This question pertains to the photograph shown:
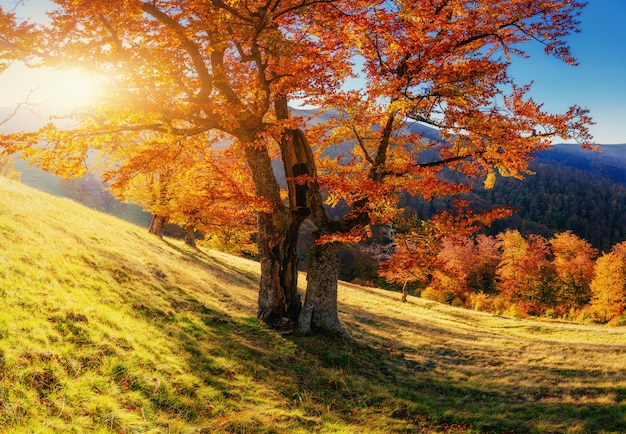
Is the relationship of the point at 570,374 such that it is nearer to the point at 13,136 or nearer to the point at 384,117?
the point at 384,117

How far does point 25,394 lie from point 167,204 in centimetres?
2599

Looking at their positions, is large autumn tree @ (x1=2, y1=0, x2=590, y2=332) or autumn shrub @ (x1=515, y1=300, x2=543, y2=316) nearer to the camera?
large autumn tree @ (x1=2, y1=0, x2=590, y2=332)

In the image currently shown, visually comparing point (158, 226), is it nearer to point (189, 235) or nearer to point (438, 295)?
point (189, 235)

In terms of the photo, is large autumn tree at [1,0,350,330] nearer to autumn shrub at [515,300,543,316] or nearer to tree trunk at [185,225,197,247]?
tree trunk at [185,225,197,247]

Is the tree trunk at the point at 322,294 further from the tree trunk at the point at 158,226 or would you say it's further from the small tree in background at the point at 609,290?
the small tree in background at the point at 609,290

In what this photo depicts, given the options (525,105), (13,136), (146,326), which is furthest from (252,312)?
(525,105)

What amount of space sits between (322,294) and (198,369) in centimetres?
605

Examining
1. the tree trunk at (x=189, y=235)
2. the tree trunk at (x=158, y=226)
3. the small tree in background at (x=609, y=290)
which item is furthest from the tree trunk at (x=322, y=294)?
the small tree in background at (x=609, y=290)

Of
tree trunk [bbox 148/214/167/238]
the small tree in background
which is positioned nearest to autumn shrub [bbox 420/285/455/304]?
the small tree in background

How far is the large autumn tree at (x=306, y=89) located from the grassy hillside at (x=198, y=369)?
2713mm

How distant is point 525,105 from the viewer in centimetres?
1173

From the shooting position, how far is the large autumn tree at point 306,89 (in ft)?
33.0

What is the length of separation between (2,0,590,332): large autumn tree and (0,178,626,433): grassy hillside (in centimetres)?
271

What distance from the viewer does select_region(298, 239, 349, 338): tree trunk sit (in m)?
13.1
